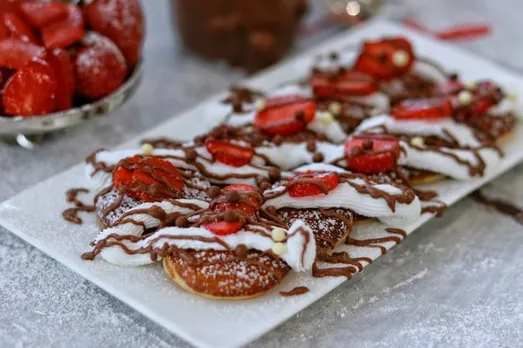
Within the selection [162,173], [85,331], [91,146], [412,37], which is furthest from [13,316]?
[412,37]

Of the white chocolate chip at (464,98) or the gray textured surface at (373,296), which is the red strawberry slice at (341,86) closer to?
the white chocolate chip at (464,98)

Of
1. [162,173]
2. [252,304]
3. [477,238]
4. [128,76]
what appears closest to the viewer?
[252,304]

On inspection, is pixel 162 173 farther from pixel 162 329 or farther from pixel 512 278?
pixel 512 278

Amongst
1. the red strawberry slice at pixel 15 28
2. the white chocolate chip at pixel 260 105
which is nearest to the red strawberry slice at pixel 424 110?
the white chocolate chip at pixel 260 105

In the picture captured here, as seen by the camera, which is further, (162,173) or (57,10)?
(57,10)

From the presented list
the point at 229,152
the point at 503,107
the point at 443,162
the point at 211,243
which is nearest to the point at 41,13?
the point at 229,152

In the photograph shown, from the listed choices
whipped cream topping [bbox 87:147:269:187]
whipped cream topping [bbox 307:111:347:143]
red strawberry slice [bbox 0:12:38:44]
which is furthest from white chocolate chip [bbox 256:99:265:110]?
red strawberry slice [bbox 0:12:38:44]
